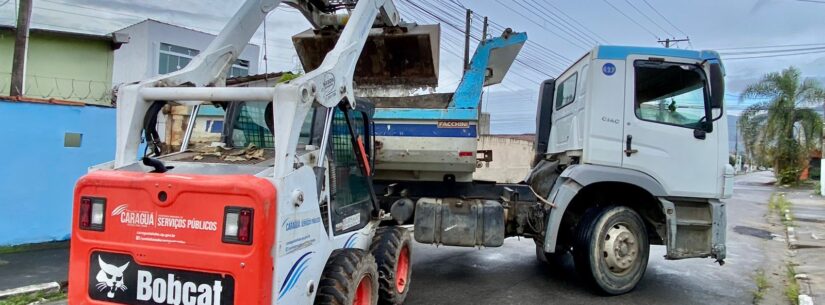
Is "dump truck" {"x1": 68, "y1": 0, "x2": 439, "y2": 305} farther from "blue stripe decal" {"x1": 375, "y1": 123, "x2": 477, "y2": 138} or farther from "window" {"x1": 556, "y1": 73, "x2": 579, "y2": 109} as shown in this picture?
"window" {"x1": 556, "y1": 73, "x2": 579, "y2": 109}

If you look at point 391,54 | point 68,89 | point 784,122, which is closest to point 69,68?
point 68,89

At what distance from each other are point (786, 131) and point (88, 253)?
3643 centimetres

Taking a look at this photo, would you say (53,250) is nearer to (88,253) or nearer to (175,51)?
(88,253)

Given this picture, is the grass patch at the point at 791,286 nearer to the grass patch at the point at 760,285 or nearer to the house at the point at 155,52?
the grass patch at the point at 760,285

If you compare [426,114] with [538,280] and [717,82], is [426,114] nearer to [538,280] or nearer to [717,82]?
[538,280]

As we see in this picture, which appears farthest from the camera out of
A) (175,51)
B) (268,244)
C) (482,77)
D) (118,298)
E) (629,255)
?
(175,51)

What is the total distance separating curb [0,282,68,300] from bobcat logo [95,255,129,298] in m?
2.93

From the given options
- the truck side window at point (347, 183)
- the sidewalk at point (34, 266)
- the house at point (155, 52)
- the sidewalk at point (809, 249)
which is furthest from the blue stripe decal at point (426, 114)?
the house at point (155, 52)

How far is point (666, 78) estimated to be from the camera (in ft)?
21.2

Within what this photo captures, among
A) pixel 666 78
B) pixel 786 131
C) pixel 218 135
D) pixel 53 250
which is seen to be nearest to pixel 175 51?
pixel 53 250

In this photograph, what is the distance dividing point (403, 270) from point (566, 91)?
10.5 feet

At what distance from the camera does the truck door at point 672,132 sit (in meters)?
6.20

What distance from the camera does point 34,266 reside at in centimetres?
683

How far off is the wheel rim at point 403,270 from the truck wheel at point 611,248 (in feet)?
6.46
